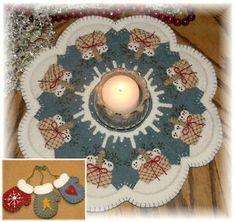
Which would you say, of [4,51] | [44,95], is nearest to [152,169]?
[44,95]

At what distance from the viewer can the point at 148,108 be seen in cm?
77

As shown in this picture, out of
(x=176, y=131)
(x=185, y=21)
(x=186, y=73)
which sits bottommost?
(x=176, y=131)

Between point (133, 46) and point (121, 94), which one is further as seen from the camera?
point (133, 46)

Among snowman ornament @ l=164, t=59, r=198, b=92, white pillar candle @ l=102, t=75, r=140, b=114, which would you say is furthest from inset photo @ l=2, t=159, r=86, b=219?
snowman ornament @ l=164, t=59, r=198, b=92

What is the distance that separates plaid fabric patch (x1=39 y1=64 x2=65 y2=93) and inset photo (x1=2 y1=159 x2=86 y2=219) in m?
0.13

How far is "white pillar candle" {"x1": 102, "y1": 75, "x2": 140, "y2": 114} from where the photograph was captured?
0.71 m

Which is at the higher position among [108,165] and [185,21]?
[185,21]

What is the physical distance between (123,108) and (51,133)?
134 millimetres

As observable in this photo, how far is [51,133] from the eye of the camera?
2.51 ft

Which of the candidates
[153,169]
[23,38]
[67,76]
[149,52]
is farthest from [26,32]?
[153,169]

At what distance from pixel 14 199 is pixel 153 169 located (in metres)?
0.23

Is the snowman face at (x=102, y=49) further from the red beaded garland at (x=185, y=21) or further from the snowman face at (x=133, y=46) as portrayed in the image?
the red beaded garland at (x=185, y=21)

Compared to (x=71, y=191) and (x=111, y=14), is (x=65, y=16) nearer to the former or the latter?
(x=111, y=14)

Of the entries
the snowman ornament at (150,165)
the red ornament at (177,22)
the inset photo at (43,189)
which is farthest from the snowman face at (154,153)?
the red ornament at (177,22)
